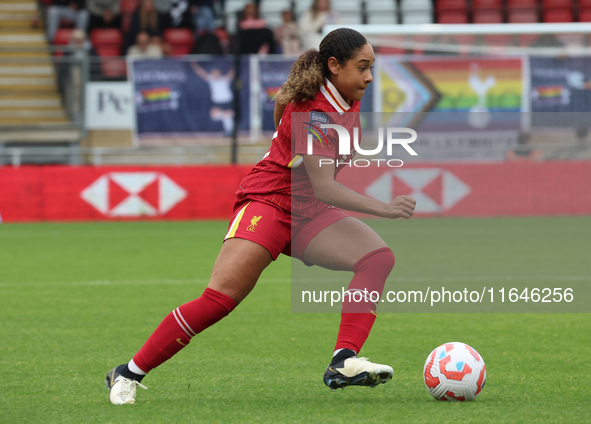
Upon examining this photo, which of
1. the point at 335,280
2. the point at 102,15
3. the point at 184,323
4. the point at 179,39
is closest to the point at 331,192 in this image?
the point at 184,323

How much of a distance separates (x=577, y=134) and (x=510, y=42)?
199cm

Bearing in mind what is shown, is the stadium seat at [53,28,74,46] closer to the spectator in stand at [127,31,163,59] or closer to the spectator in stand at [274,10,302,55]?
the spectator in stand at [127,31,163,59]

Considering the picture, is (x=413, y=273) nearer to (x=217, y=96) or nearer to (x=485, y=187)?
(x=485, y=187)

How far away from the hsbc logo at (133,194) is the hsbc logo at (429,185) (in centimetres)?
357

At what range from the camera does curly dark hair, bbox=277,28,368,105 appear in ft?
12.4

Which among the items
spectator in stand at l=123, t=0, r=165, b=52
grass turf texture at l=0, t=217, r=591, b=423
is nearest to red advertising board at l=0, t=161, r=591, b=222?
grass turf texture at l=0, t=217, r=591, b=423

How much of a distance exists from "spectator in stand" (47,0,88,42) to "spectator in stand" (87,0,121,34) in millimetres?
171

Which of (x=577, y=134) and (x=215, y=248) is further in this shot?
(x=577, y=134)

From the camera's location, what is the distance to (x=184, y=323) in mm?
3764

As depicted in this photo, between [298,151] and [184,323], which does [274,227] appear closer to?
[298,151]

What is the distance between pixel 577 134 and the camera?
14789mm

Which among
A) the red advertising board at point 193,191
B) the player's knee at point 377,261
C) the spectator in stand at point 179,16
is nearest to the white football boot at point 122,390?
the player's knee at point 377,261

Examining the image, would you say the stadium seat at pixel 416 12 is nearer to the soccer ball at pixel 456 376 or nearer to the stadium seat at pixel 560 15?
the stadium seat at pixel 560 15

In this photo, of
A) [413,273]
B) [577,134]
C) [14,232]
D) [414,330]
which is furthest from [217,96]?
[414,330]
